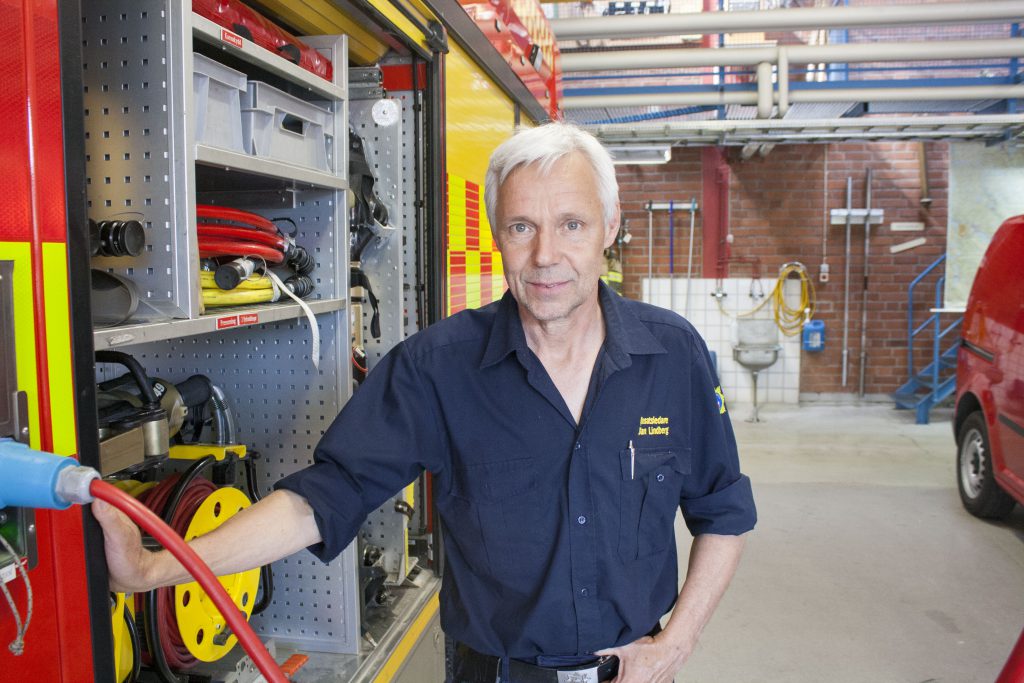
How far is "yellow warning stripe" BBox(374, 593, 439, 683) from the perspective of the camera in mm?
2025

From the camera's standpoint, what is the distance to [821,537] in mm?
4773

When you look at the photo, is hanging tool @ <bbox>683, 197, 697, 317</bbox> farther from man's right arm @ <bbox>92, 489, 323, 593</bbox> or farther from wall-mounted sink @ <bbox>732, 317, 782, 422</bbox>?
man's right arm @ <bbox>92, 489, 323, 593</bbox>

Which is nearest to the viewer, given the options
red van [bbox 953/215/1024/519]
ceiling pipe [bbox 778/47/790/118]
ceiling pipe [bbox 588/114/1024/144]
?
red van [bbox 953/215/1024/519]

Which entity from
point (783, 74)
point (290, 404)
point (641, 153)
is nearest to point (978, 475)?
point (783, 74)

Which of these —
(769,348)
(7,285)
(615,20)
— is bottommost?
(769,348)

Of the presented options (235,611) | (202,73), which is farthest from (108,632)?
(202,73)

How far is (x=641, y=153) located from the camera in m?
7.67

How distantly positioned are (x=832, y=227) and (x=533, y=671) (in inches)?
316

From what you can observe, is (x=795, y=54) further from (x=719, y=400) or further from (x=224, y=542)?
(x=224, y=542)

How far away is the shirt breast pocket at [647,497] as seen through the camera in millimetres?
1507

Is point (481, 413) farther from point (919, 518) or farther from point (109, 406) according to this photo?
point (919, 518)

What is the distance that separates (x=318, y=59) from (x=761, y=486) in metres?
4.92

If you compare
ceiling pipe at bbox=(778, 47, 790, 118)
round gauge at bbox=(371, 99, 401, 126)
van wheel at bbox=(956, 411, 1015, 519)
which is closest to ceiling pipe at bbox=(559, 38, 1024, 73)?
ceiling pipe at bbox=(778, 47, 790, 118)

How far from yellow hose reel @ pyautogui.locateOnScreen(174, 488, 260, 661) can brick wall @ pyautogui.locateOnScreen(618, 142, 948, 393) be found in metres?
7.53
